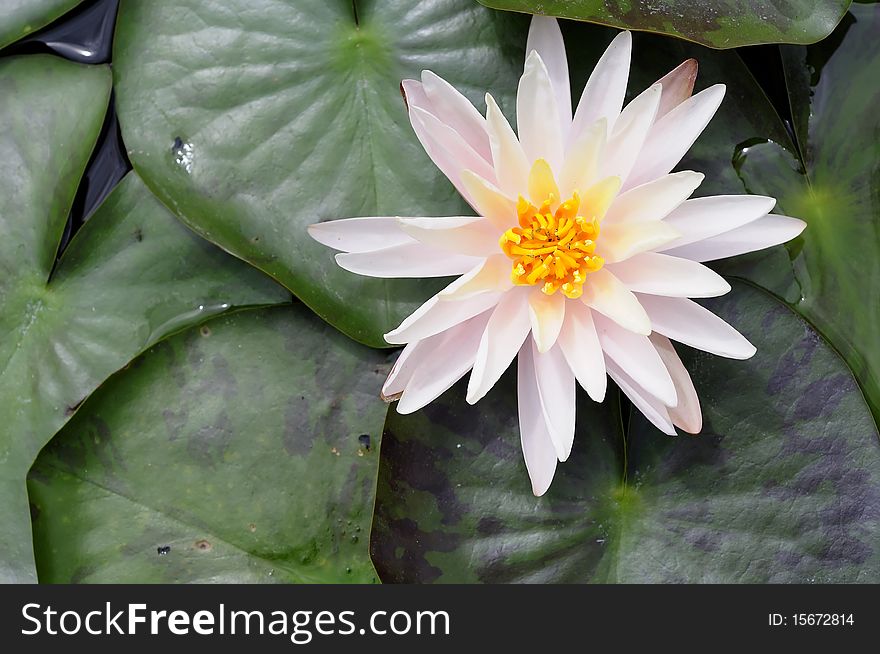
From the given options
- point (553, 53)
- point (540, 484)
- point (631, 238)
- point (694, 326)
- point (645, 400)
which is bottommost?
point (540, 484)

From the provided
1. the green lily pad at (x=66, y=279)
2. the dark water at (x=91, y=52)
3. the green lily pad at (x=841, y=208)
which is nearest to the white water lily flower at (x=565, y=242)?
the green lily pad at (x=841, y=208)

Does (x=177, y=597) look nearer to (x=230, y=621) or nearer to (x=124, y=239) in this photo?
(x=230, y=621)

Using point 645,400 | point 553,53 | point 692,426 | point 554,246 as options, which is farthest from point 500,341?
point 553,53

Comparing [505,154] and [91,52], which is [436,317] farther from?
[91,52]

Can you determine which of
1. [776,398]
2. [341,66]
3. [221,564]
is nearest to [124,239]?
[341,66]

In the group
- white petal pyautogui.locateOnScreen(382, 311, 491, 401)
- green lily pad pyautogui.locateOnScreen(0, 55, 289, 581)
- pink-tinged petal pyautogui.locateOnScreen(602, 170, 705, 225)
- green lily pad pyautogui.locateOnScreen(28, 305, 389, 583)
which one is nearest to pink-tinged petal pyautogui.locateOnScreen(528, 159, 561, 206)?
pink-tinged petal pyautogui.locateOnScreen(602, 170, 705, 225)

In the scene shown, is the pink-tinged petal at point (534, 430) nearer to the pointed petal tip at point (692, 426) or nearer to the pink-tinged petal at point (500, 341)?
the pink-tinged petal at point (500, 341)
